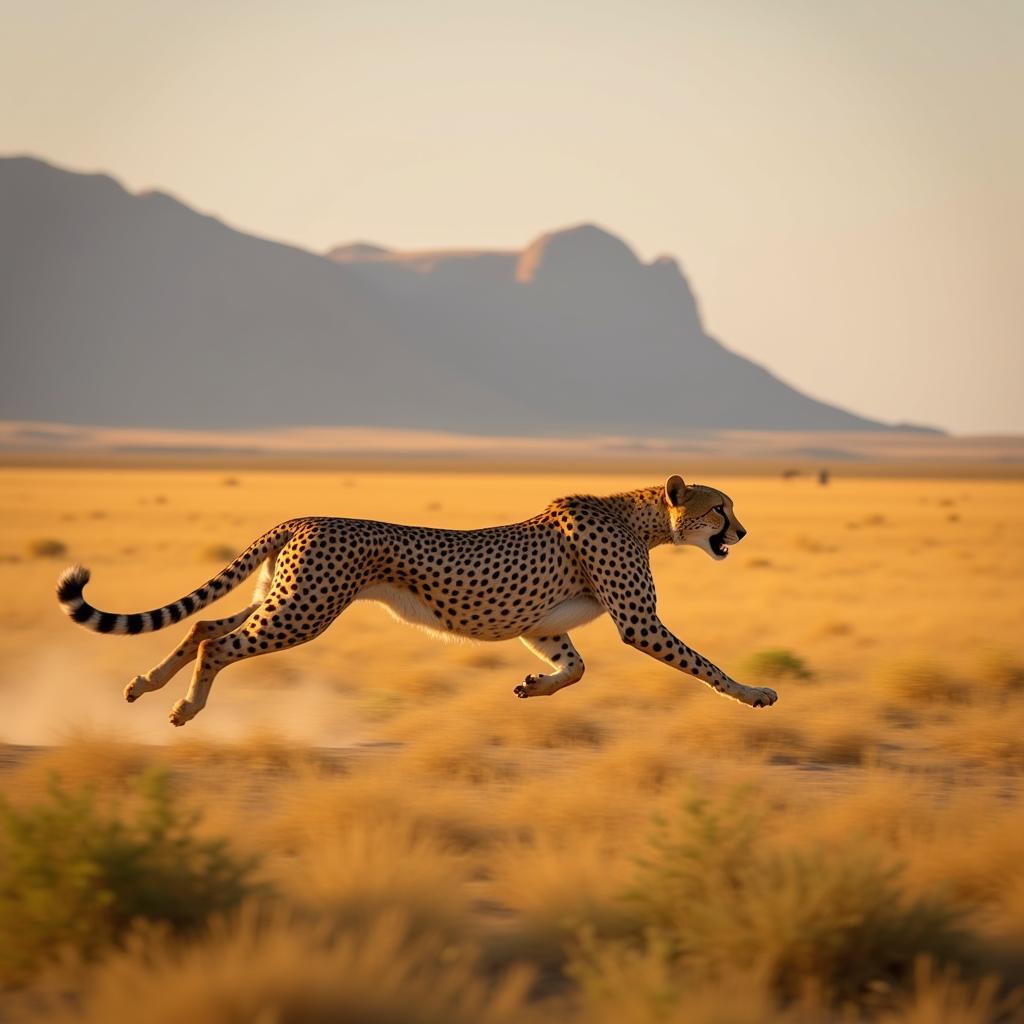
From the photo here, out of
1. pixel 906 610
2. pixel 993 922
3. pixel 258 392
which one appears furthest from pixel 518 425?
pixel 993 922

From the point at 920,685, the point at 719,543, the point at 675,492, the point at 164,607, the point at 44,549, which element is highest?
the point at 675,492

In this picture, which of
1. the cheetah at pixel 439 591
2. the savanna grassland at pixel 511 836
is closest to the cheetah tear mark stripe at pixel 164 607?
the cheetah at pixel 439 591

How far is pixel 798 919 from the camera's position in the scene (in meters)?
4.73

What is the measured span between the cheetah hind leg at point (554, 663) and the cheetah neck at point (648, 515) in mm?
718

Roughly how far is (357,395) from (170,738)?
190 m

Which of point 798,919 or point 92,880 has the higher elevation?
point 798,919

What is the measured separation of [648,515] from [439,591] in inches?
56.9

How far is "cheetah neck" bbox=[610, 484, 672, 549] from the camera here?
8266 mm

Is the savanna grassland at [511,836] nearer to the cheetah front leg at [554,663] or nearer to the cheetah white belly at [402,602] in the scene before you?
the cheetah front leg at [554,663]

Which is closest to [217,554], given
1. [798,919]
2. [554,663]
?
[554,663]

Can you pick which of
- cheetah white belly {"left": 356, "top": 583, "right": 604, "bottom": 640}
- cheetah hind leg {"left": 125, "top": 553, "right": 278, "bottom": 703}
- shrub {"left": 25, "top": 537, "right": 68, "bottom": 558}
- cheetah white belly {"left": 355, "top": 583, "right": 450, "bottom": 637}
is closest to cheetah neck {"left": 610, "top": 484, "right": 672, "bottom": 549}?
cheetah white belly {"left": 356, "top": 583, "right": 604, "bottom": 640}

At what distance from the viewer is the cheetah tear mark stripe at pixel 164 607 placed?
7.15 meters

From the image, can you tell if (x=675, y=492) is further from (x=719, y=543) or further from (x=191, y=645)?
(x=191, y=645)

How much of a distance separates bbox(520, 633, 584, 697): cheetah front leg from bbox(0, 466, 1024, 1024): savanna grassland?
18.6 inches
